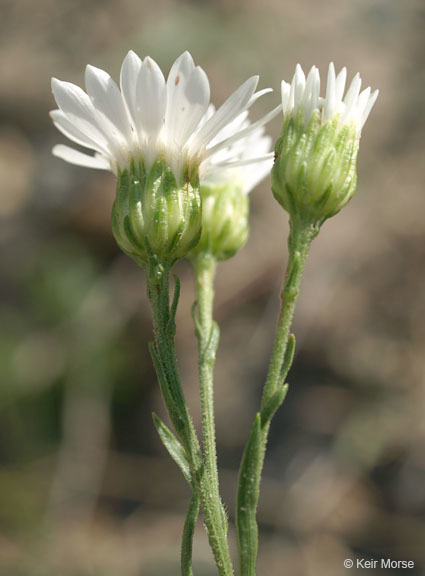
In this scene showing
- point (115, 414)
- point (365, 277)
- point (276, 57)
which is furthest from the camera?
point (276, 57)

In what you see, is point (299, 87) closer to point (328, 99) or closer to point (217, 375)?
point (328, 99)

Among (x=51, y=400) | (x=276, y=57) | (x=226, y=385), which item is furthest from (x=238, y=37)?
(x=51, y=400)

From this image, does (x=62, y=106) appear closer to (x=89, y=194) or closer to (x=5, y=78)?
(x=89, y=194)

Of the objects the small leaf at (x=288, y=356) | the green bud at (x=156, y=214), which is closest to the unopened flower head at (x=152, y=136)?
the green bud at (x=156, y=214)

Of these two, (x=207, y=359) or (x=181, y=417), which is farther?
(x=207, y=359)

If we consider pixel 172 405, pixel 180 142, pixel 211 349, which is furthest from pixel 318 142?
pixel 172 405

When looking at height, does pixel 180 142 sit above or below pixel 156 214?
above

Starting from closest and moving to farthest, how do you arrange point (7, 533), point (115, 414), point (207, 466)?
point (207, 466) → point (7, 533) → point (115, 414)
